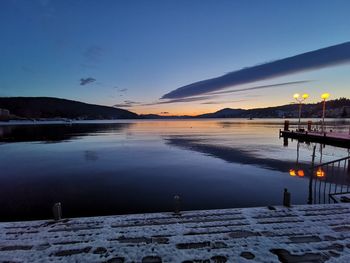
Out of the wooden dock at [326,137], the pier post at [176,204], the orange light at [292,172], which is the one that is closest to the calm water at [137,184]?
the orange light at [292,172]

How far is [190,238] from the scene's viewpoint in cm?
506

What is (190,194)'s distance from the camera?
1067 centimetres

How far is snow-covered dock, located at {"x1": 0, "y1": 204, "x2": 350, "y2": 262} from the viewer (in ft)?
14.5

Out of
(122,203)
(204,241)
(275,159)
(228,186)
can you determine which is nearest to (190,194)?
(228,186)

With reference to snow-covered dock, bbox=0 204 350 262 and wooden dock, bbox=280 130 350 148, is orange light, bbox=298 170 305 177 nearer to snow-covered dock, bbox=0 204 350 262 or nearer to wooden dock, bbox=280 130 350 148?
snow-covered dock, bbox=0 204 350 262

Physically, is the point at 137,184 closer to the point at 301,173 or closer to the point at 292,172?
the point at 292,172

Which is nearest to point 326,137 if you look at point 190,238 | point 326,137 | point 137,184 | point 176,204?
point 326,137

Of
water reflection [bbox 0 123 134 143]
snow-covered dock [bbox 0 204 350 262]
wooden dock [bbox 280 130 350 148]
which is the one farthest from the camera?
water reflection [bbox 0 123 134 143]

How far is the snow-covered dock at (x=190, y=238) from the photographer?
4.41 m

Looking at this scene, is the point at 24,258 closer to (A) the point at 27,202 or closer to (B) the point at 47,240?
(B) the point at 47,240

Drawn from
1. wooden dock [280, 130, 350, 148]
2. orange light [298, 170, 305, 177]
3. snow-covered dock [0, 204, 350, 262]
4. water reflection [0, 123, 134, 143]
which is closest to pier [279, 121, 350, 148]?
wooden dock [280, 130, 350, 148]

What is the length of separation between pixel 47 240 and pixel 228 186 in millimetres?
9203

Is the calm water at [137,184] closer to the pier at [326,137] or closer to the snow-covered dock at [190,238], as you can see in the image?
the snow-covered dock at [190,238]

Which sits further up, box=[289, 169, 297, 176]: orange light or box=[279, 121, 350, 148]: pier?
box=[279, 121, 350, 148]: pier
